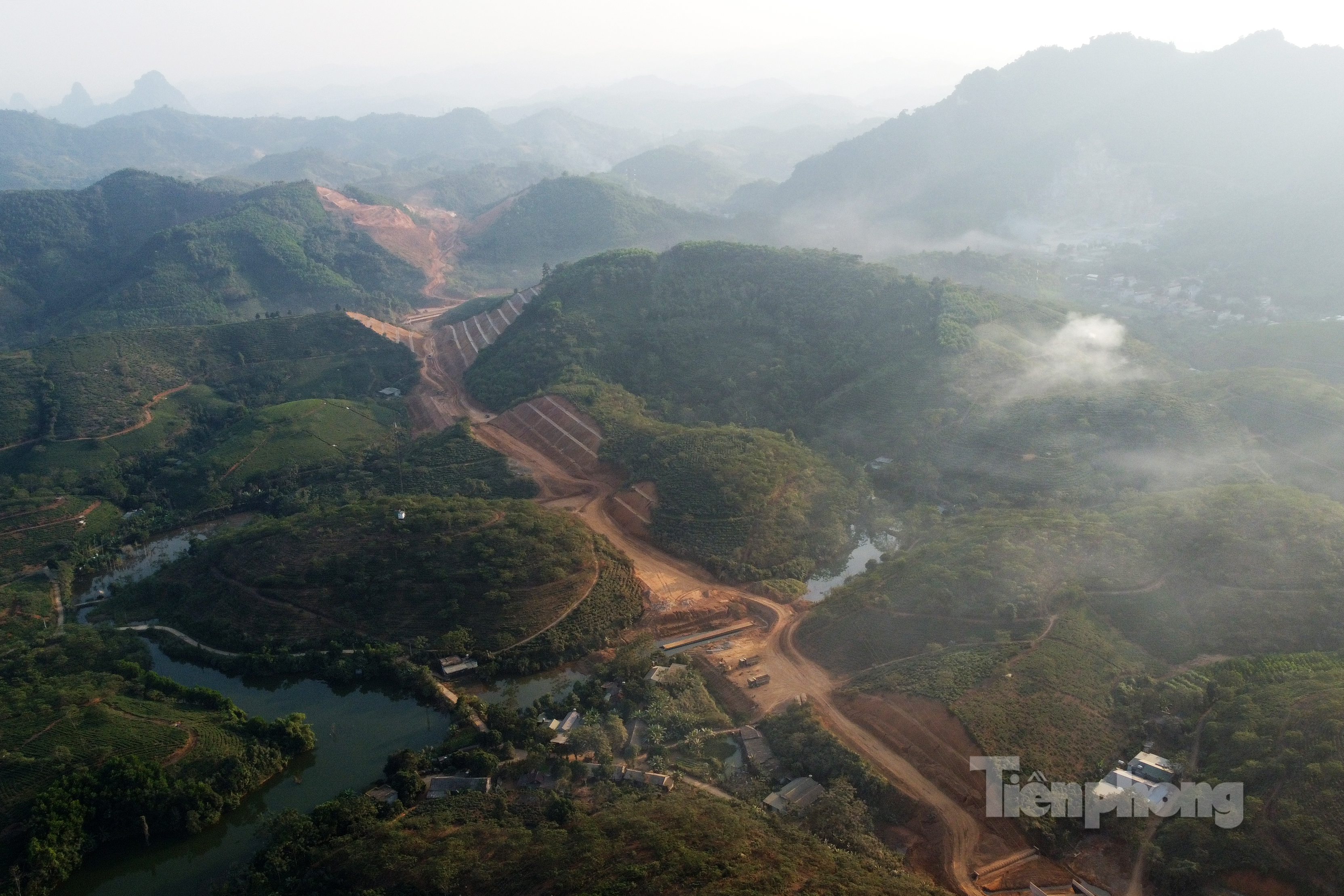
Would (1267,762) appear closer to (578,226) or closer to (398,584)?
(398,584)

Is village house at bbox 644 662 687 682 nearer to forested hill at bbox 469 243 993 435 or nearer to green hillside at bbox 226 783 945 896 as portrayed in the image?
green hillside at bbox 226 783 945 896

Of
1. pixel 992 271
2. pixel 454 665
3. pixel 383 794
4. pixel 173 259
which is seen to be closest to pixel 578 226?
pixel 173 259

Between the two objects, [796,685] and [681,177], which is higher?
[681,177]

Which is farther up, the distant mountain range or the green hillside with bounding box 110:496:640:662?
the distant mountain range

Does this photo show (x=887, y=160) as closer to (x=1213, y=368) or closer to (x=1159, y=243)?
(x=1159, y=243)

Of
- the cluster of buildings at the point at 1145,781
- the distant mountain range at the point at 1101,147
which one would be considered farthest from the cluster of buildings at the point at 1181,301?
the cluster of buildings at the point at 1145,781

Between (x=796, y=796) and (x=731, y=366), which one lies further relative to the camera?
(x=731, y=366)

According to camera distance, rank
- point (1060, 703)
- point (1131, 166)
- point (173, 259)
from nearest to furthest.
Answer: point (1060, 703) → point (173, 259) → point (1131, 166)

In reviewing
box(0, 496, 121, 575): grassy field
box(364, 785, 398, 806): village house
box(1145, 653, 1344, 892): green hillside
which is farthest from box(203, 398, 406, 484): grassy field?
box(1145, 653, 1344, 892): green hillside
